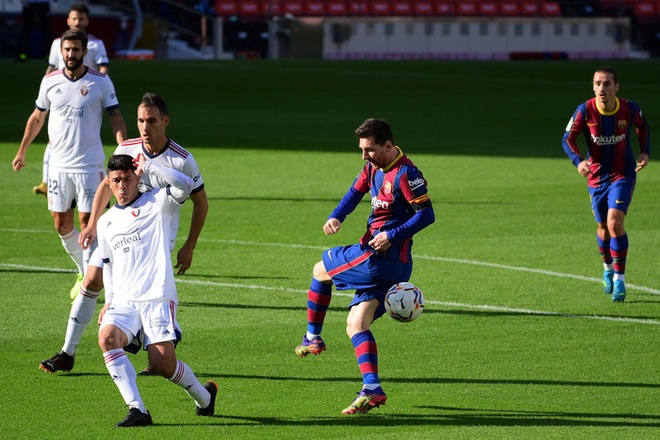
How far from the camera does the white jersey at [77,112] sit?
37.5 ft

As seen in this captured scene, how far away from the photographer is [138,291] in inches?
297

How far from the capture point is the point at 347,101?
35.1 m

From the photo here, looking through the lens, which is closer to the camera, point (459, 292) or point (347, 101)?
point (459, 292)

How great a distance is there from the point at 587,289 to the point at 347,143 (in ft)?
48.2

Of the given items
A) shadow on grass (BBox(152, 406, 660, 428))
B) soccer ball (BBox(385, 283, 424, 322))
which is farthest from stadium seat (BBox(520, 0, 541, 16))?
shadow on grass (BBox(152, 406, 660, 428))

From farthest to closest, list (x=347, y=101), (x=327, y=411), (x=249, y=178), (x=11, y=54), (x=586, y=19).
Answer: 1. (x=586, y=19)
2. (x=11, y=54)
3. (x=347, y=101)
4. (x=249, y=178)
5. (x=327, y=411)

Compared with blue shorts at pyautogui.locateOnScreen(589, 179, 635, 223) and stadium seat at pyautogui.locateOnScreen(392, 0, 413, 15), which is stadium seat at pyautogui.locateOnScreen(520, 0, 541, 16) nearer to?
stadium seat at pyautogui.locateOnScreen(392, 0, 413, 15)

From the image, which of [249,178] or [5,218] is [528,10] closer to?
[249,178]

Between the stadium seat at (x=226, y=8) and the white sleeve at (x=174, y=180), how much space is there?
43.5 meters

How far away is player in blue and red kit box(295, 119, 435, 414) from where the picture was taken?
801 cm

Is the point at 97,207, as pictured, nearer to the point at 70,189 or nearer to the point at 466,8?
the point at 70,189

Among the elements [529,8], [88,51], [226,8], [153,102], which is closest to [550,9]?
[529,8]

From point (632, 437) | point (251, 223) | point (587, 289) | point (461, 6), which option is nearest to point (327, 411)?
point (632, 437)

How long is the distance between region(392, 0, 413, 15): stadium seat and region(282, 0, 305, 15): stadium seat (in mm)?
3910
